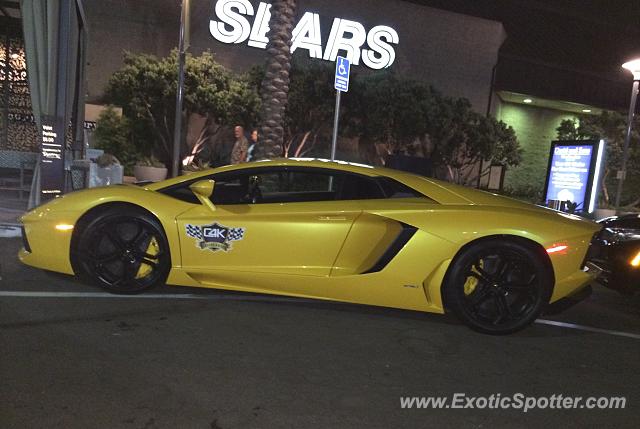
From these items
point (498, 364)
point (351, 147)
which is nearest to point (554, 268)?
point (498, 364)

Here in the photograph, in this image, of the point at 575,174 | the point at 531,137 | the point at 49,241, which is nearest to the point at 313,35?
the point at 575,174

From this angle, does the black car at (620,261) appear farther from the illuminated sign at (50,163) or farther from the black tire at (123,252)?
the illuminated sign at (50,163)

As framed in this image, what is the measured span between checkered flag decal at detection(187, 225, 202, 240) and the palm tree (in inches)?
318

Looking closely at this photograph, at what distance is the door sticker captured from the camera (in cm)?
427

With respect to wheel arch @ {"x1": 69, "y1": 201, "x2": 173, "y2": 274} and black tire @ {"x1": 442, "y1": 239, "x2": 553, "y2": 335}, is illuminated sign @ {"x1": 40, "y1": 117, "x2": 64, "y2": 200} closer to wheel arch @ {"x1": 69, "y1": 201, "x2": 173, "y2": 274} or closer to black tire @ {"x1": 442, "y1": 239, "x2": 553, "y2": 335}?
wheel arch @ {"x1": 69, "y1": 201, "x2": 173, "y2": 274}

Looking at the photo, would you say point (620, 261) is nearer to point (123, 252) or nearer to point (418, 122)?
point (123, 252)

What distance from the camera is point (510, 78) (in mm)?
24141

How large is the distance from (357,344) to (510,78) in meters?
23.1

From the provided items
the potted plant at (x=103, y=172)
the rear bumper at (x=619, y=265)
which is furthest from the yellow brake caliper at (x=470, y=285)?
the potted plant at (x=103, y=172)

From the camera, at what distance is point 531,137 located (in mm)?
26344

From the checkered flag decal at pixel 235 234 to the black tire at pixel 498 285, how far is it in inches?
65.5

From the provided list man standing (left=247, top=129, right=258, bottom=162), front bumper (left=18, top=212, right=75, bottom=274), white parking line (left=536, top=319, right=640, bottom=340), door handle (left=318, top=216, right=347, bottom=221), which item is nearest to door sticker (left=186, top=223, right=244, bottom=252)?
door handle (left=318, top=216, right=347, bottom=221)

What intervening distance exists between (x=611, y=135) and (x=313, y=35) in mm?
13908

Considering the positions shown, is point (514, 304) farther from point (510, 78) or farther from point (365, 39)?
point (510, 78)
